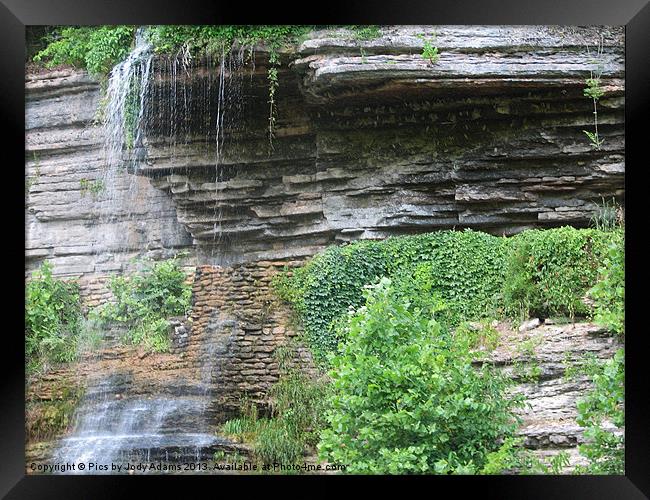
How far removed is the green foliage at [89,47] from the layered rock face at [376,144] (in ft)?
1.01

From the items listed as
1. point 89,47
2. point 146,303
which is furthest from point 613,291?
point 89,47

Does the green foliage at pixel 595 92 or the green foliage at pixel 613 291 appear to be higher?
the green foliage at pixel 595 92

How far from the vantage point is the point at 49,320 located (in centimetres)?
420

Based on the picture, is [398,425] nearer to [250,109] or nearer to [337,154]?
[337,154]

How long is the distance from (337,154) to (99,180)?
1.64 m

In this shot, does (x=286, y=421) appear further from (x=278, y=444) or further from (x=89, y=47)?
(x=89, y=47)

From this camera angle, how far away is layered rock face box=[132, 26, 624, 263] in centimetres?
441

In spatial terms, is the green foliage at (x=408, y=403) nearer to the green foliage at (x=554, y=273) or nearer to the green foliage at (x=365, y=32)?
the green foliage at (x=554, y=273)

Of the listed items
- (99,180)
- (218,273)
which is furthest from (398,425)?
(99,180)

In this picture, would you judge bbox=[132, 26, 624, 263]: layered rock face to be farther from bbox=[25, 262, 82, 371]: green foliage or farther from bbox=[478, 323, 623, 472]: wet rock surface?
bbox=[25, 262, 82, 371]: green foliage

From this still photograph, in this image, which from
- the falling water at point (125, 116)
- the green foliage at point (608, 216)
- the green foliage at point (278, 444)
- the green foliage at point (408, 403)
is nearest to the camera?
the green foliage at point (408, 403)

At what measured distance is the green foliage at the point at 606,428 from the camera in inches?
150

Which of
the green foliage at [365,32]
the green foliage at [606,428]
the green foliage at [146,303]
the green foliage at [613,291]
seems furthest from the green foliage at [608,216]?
the green foliage at [146,303]
